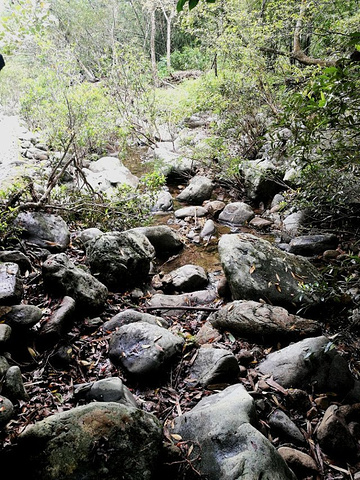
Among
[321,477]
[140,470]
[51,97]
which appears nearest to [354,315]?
[321,477]

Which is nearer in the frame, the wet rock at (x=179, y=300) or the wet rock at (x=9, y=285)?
the wet rock at (x=9, y=285)

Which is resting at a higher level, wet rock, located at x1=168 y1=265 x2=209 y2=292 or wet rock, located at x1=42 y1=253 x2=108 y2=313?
wet rock, located at x1=42 y1=253 x2=108 y2=313

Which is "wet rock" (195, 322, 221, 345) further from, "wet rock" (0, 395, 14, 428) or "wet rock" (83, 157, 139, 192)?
"wet rock" (83, 157, 139, 192)

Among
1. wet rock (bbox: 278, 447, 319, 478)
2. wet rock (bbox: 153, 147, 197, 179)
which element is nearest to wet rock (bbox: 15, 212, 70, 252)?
wet rock (bbox: 278, 447, 319, 478)

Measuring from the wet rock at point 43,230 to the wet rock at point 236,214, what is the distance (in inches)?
176

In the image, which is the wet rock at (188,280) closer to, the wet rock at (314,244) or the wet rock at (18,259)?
the wet rock at (314,244)

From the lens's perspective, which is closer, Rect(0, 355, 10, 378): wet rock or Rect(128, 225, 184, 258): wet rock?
Rect(0, 355, 10, 378): wet rock

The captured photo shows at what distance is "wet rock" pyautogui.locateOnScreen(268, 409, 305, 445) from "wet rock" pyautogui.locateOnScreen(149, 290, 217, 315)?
2.15 m

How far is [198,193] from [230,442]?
26.2 ft

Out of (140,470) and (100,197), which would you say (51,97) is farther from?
(140,470)

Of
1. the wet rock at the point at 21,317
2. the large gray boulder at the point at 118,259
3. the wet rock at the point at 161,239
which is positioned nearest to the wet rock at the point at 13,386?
the wet rock at the point at 21,317

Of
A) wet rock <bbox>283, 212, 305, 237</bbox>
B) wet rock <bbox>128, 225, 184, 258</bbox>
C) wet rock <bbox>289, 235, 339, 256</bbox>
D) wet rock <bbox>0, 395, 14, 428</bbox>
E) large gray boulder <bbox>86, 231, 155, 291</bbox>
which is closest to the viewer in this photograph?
wet rock <bbox>0, 395, 14, 428</bbox>

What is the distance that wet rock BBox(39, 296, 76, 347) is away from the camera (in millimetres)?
3445

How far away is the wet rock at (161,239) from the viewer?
671 centimetres
